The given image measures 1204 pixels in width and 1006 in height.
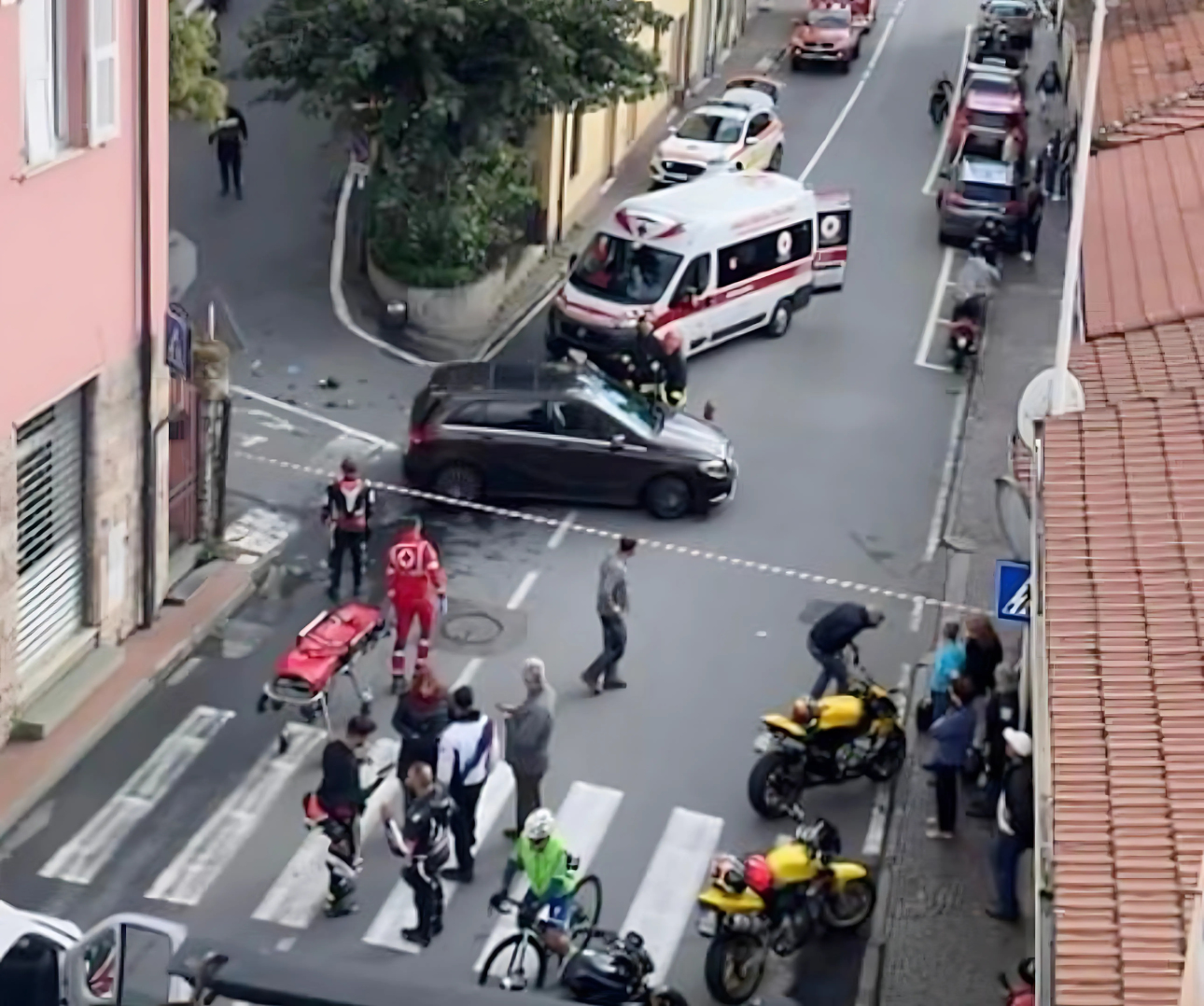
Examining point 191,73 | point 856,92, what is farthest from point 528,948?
point 856,92

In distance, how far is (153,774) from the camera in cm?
1777

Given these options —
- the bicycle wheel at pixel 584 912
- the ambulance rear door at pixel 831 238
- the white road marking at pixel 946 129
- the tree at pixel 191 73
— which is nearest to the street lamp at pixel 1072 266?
the bicycle wheel at pixel 584 912

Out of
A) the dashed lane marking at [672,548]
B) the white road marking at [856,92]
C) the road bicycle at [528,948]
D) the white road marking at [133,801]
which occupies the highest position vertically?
the road bicycle at [528,948]

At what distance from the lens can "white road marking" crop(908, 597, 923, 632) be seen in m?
21.8

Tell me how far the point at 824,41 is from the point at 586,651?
32.4 m

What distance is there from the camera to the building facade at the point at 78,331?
57.1ft

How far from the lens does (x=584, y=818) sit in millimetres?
17578

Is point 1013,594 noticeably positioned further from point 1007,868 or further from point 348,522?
point 348,522

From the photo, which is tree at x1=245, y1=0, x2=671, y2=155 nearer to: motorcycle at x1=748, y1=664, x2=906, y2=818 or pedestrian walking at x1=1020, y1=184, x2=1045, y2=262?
pedestrian walking at x1=1020, y1=184, x2=1045, y2=262

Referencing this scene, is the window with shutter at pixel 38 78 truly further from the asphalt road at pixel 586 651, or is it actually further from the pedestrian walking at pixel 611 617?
the pedestrian walking at pixel 611 617

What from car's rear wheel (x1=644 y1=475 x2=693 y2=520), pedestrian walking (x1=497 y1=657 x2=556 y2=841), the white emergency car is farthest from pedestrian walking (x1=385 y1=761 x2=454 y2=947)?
the white emergency car

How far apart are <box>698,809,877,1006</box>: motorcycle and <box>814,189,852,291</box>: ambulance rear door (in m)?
16.4

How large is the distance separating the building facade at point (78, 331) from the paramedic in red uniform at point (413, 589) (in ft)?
8.00

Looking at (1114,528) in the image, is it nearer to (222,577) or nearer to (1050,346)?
(222,577)
